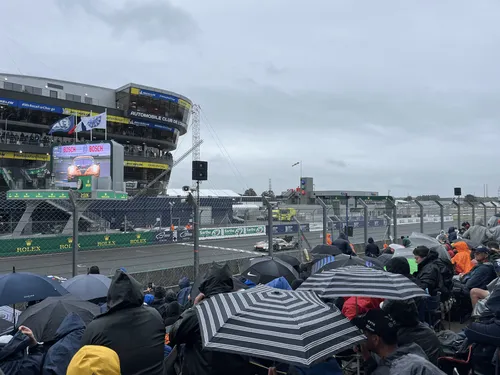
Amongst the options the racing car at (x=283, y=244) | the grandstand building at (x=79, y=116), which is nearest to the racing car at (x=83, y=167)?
the grandstand building at (x=79, y=116)

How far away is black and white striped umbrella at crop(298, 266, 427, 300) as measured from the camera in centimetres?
367

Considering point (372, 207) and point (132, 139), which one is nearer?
point (372, 207)

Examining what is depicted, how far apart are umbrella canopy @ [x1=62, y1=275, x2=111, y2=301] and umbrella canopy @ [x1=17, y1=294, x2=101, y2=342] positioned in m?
1.52

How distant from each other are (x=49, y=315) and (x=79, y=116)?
2048 inches

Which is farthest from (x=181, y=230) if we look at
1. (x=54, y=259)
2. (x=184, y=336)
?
(x=184, y=336)

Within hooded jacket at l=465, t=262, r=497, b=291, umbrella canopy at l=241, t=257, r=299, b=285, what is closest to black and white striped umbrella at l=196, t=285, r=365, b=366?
umbrella canopy at l=241, t=257, r=299, b=285

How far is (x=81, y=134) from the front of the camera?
52.2 meters

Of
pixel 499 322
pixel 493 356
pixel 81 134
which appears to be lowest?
pixel 493 356

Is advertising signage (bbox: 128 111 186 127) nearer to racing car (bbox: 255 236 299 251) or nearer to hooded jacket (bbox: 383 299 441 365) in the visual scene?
racing car (bbox: 255 236 299 251)

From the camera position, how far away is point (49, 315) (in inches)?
150

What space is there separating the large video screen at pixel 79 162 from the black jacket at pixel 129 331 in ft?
90.2

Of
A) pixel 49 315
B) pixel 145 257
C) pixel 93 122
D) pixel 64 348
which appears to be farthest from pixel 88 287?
pixel 93 122

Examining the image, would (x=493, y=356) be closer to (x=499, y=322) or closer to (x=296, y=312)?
(x=499, y=322)

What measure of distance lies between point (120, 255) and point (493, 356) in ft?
23.9
